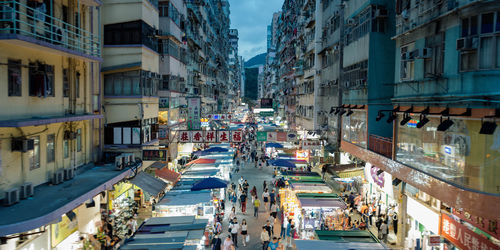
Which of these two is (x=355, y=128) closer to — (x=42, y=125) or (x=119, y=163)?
(x=119, y=163)

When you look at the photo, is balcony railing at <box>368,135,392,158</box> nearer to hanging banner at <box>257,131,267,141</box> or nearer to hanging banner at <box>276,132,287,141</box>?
hanging banner at <box>276,132,287,141</box>

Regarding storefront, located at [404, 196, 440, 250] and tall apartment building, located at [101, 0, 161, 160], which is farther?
tall apartment building, located at [101, 0, 161, 160]

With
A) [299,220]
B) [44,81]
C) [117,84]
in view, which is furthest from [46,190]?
[299,220]

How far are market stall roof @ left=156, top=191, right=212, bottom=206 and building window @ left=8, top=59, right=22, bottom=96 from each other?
7546mm

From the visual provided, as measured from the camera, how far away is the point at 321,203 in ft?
58.7

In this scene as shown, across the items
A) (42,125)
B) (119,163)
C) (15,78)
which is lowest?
(119,163)

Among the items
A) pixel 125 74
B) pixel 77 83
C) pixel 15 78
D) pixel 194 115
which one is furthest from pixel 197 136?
pixel 15 78

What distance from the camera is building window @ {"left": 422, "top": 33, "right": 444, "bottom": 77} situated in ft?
42.8

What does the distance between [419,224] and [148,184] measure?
1348 centimetres

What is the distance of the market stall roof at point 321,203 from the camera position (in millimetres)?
17609

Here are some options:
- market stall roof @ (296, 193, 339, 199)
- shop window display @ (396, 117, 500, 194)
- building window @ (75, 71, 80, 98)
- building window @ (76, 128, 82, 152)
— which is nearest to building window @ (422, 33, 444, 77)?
shop window display @ (396, 117, 500, 194)

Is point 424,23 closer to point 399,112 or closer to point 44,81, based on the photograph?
point 399,112

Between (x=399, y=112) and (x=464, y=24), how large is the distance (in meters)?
5.11

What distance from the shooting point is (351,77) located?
23672 mm
